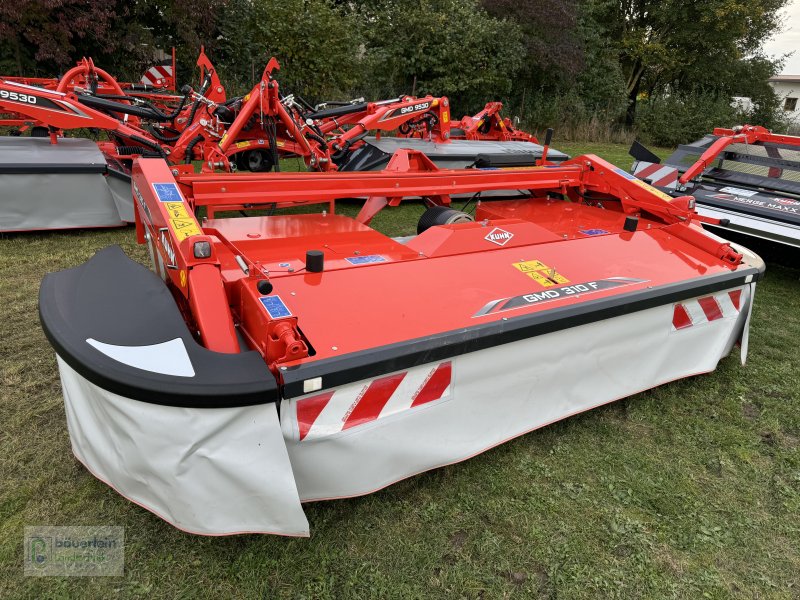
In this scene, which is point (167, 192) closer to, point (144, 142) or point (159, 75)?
point (144, 142)

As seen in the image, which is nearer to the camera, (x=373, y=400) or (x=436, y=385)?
(x=373, y=400)

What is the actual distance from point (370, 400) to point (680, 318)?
167cm

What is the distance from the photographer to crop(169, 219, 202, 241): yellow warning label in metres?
2.06

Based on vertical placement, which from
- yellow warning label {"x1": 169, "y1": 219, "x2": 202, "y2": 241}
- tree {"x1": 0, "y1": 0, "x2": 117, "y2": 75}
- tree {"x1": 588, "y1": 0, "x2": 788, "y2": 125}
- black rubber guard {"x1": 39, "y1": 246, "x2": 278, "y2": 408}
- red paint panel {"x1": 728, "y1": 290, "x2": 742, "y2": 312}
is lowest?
red paint panel {"x1": 728, "y1": 290, "x2": 742, "y2": 312}

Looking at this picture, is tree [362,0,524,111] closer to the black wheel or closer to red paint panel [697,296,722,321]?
the black wheel

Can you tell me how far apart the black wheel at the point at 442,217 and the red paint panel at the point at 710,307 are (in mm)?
1296

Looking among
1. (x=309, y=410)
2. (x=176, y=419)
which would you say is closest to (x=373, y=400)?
(x=309, y=410)

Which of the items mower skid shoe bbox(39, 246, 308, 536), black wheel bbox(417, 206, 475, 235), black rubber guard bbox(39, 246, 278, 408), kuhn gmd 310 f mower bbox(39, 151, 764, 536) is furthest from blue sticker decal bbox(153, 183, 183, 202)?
black wheel bbox(417, 206, 475, 235)

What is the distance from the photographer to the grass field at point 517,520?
1.80 metres

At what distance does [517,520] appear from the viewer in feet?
6.82

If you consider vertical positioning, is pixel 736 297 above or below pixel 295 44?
below

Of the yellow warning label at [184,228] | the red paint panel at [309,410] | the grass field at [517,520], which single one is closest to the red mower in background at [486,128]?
the grass field at [517,520]

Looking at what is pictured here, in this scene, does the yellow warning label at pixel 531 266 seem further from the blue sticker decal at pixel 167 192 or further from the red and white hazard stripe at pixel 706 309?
the blue sticker decal at pixel 167 192

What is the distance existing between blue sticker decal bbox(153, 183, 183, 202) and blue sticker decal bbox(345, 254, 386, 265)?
75 centimetres
